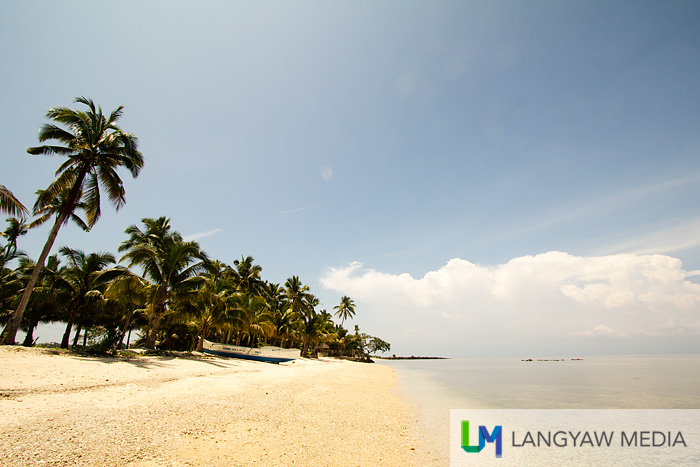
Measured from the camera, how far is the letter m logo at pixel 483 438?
694 cm

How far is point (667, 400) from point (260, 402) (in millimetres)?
20638

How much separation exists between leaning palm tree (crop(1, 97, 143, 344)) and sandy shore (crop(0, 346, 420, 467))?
1050 centimetres

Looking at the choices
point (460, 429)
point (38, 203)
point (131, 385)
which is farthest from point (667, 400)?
point (38, 203)

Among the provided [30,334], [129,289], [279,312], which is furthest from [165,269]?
[279,312]

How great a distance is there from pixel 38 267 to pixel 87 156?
6.71 metres

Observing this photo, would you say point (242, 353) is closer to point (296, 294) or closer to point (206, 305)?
point (206, 305)

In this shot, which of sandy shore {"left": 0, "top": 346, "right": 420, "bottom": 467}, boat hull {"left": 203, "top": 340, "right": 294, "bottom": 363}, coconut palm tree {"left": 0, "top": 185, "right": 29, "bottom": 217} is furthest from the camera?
boat hull {"left": 203, "top": 340, "right": 294, "bottom": 363}

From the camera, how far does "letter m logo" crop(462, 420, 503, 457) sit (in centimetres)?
694

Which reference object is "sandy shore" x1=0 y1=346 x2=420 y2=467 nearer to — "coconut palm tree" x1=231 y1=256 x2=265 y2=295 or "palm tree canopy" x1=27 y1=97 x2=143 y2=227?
"palm tree canopy" x1=27 y1=97 x2=143 y2=227

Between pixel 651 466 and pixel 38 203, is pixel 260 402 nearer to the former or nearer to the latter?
pixel 651 466

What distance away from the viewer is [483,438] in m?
7.93

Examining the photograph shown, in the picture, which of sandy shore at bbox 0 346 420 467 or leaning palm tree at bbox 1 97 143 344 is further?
leaning palm tree at bbox 1 97 143 344

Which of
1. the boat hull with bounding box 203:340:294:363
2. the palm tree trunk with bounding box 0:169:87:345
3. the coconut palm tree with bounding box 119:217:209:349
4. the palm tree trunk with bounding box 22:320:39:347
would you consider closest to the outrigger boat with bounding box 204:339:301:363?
the boat hull with bounding box 203:340:294:363

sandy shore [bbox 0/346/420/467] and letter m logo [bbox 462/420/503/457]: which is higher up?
sandy shore [bbox 0/346/420/467]
